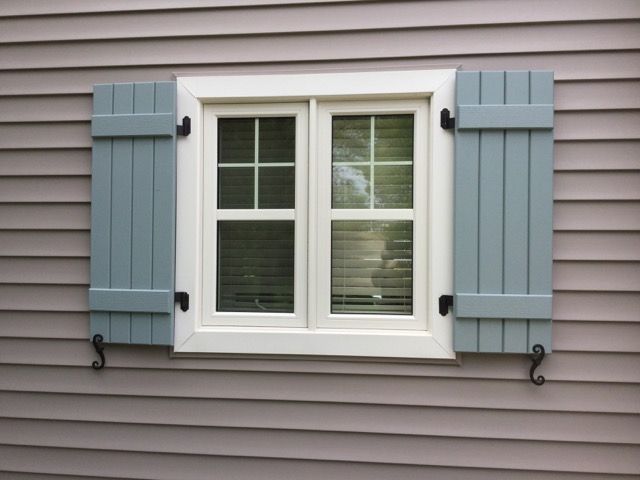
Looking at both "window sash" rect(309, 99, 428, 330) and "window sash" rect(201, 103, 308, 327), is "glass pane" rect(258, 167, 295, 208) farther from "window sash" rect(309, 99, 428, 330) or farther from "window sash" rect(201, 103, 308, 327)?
"window sash" rect(309, 99, 428, 330)

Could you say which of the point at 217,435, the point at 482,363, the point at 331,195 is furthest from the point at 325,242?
the point at 217,435

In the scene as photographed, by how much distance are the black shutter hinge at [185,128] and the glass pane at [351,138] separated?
0.59 metres

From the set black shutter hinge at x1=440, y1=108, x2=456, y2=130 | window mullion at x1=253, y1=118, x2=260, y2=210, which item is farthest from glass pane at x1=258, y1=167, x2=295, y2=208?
black shutter hinge at x1=440, y1=108, x2=456, y2=130

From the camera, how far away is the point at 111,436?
2174 millimetres

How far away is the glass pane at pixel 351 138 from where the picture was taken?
2111 mm

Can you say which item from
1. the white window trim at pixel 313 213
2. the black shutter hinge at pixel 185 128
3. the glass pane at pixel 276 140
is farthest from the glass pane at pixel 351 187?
the black shutter hinge at pixel 185 128

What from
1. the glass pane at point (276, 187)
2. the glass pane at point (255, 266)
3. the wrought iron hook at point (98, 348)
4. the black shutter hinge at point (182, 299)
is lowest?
the wrought iron hook at point (98, 348)

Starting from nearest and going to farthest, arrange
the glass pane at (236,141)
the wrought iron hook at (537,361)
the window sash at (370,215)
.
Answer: the wrought iron hook at (537,361), the window sash at (370,215), the glass pane at (236,141)

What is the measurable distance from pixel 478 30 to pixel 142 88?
1.38 m

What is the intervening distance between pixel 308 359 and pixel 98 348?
0.89m

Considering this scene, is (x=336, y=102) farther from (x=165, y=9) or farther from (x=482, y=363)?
(x=482, y=363)

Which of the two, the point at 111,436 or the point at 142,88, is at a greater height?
the point at 142,88

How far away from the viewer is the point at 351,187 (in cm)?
212

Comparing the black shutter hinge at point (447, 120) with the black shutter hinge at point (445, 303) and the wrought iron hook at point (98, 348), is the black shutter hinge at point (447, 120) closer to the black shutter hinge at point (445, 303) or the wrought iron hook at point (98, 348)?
the black shutter hinge at point (445, 303)
